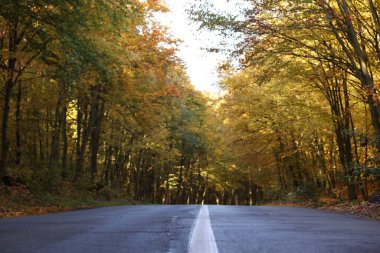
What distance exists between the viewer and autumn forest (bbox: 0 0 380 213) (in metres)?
13.8

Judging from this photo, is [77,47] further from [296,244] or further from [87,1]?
[296,244]

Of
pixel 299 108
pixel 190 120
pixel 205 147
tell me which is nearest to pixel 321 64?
pixel 299 108

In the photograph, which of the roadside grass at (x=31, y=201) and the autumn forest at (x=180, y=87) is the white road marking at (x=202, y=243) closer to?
the roadside grass at (x=31, y=201)

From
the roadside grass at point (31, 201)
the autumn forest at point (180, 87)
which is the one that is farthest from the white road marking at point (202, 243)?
the autumn forest at point (180, 87)

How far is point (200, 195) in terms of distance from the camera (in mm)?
62625

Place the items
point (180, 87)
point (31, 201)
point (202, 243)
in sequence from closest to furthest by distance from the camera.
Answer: point (202, 243)
point (31, 201)
point (180, 87)

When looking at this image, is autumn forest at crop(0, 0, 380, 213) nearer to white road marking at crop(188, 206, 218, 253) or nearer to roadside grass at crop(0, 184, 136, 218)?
roadside grass at crop(0, 184, 136, 218)

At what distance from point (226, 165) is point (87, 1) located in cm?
3842

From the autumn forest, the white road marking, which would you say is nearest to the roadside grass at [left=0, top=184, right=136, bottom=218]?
the autumn forest

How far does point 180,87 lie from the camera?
1040 inches

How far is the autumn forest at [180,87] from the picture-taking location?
1380 cm

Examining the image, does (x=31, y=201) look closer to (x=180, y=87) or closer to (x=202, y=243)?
(x=202, y=243)

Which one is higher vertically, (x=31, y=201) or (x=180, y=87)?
(x=180, y=87)

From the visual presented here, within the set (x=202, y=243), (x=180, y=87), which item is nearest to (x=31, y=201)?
(x=202, y=243)
